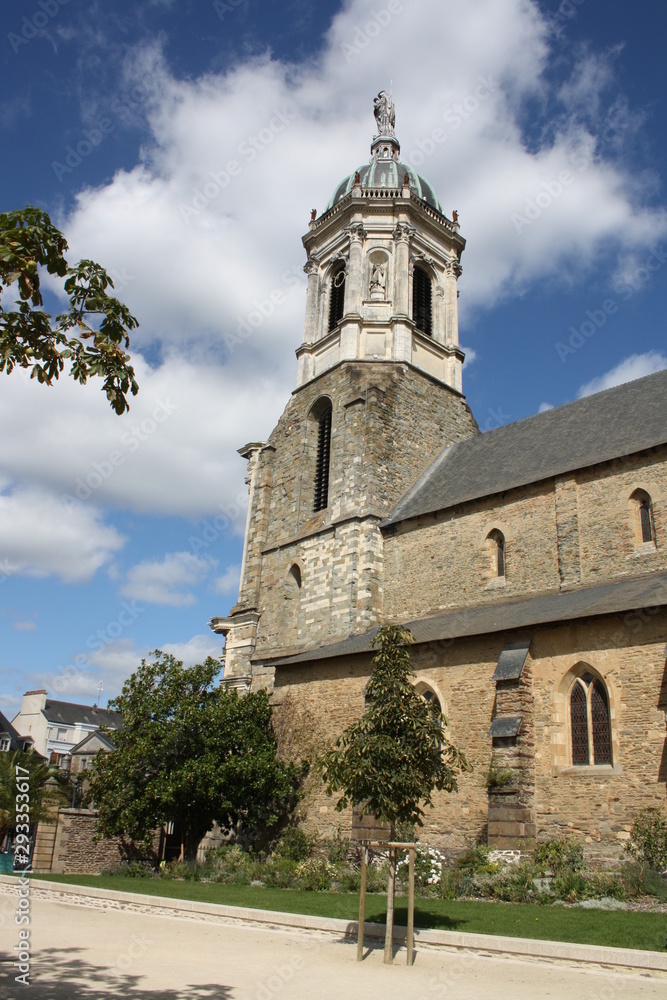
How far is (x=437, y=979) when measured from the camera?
743cm

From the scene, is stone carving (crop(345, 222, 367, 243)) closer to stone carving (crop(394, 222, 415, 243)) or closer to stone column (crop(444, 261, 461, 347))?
stone carving (crop(394, 222, 415, 243))

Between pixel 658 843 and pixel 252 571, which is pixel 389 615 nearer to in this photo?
pixel 252 571

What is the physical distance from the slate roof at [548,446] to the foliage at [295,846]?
993 centimetres

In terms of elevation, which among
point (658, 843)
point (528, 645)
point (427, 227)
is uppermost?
point (427, 227)

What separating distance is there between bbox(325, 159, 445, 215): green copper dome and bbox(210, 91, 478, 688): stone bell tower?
0.31ft

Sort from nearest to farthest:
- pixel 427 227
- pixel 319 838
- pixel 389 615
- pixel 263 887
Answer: pixel 263 887 < pixel 319 838 < pixel 389 615 < pixel 427 227

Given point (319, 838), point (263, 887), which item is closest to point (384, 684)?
point (263, 887)

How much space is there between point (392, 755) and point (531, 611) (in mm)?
8214

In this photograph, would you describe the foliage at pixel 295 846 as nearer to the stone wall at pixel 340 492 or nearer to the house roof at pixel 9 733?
the stone wall at pixel 340 492

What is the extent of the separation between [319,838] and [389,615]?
716cm

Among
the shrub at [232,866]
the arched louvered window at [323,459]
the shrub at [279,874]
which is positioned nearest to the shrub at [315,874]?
the shrub at [279,874]

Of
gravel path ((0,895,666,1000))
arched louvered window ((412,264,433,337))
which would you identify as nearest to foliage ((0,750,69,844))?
gravel path ((0,895,666,1000))

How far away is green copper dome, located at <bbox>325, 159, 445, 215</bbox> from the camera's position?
109 feet

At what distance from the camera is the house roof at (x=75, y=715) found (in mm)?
63375
